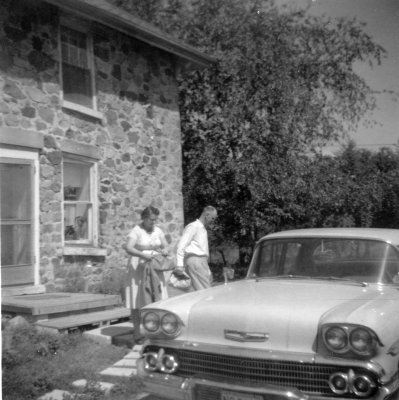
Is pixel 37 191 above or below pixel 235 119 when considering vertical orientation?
below

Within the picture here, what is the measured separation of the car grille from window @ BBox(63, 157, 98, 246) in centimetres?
586

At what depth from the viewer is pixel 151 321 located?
4512 mm

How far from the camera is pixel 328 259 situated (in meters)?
5.17

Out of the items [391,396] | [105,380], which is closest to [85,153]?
[105,380]

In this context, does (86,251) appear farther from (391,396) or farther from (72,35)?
(391,396)

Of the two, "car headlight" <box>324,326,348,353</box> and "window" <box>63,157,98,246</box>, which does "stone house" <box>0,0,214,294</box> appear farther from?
"car headlight" <box>324,326,348,353</box>

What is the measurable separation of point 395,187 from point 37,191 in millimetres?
16526

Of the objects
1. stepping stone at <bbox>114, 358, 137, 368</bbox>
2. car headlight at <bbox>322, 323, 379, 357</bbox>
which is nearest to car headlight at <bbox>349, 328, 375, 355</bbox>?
car headlight at <bbox>322, 323, 379, 357</bbox>

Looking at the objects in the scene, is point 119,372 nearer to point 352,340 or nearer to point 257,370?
point 257,370

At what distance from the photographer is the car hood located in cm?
391

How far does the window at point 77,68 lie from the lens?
33.0ft

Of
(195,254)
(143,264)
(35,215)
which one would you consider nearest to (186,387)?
(143,264)

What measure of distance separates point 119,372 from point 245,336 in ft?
7.02

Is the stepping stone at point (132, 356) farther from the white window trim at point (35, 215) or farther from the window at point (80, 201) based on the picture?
the window at point (80, 201)
